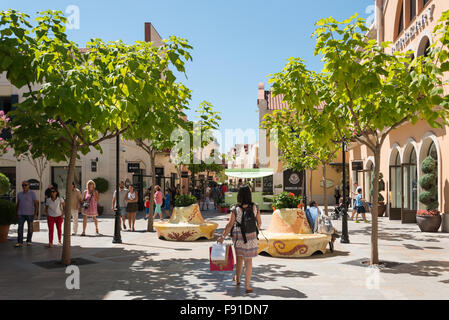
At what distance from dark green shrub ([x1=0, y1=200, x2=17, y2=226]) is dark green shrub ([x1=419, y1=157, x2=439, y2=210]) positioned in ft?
45.5

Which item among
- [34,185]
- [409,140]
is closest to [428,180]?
[409,140]

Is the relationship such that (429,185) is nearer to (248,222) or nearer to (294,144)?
A: (294,144)

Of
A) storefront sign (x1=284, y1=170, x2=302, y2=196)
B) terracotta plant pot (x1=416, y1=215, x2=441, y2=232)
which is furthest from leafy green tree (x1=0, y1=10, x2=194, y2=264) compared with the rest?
storefront sign (x1=284, y1=170, x2=302, y2=196)

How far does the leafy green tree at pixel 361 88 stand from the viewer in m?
7.81

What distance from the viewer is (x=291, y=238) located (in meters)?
9.60

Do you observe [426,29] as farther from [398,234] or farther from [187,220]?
[187,220]

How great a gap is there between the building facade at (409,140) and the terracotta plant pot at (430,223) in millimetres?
801

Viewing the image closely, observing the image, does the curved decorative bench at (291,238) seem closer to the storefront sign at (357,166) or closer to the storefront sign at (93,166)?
the storefront sign at (93,166)

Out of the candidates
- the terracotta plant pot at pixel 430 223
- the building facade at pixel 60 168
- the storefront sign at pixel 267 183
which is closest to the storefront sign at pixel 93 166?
the building facade at pixel 60 168

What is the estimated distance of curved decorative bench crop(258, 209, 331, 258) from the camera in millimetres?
9609

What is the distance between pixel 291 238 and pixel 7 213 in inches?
324

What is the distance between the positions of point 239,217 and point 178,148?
38.6 feet

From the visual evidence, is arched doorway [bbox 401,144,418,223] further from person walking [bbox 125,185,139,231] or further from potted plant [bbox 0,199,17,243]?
potted plant [bbox 0,199,17,243]
